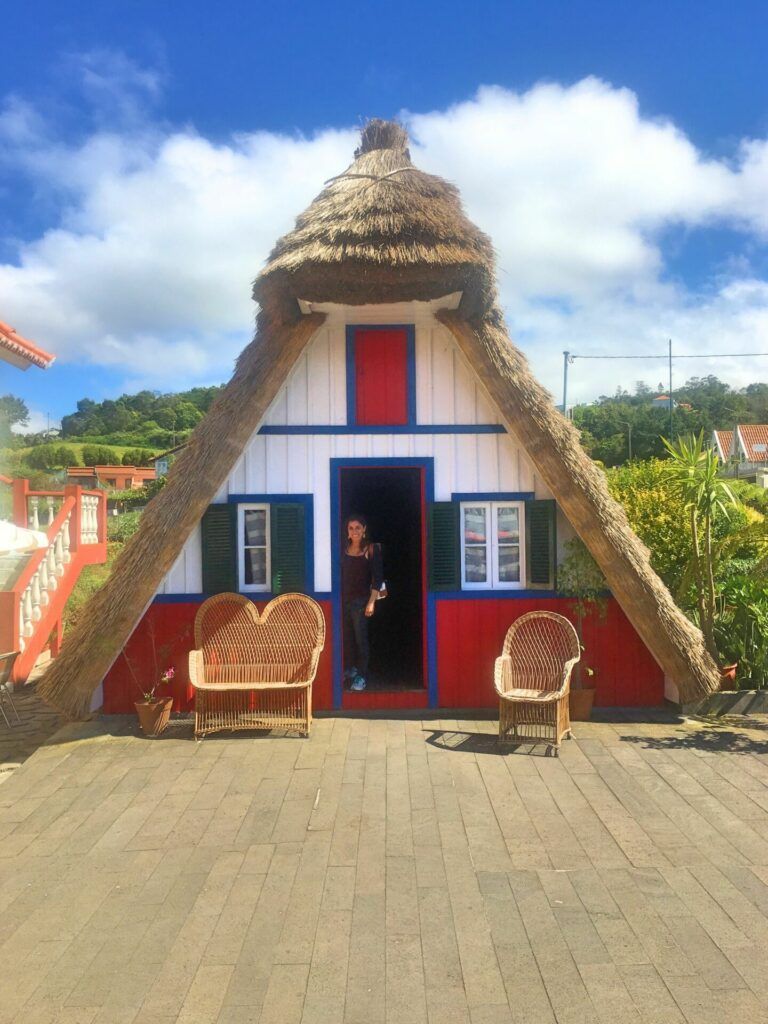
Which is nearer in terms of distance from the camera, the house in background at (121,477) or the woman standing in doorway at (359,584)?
the woman standing in doorway at (359,584)

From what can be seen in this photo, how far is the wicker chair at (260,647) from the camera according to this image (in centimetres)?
678

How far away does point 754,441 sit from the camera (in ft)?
168

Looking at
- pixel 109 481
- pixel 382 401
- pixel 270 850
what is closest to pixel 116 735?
pixel 270 850

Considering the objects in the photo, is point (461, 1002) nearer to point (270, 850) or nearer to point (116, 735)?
→ point (270, 850)

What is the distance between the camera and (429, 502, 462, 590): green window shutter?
719cm

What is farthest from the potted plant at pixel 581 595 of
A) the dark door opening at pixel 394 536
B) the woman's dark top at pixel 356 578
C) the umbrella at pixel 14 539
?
the umbrella at pixel 14 539

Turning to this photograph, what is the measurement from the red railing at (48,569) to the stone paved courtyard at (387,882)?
117 inches

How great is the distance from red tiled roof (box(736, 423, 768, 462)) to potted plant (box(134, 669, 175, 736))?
50.7 meters

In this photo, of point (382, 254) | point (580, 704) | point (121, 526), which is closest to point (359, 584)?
point (580, 704)

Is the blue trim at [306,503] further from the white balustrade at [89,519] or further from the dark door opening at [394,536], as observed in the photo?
the white balustrade at [89,519]

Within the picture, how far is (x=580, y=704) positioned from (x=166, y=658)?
158 inches

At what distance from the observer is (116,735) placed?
6691mm

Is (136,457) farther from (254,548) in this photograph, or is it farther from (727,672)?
(727,672)

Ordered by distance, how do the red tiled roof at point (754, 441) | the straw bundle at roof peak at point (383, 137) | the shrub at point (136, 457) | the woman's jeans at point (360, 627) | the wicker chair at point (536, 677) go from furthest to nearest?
the red tiled roof at point (754, 441) → the shrub at point (136, 457) → the straw bundle at roof peak at point (383, 137) → the woman's jeans at point (360, 627) → the wicker chair at point (536, 677)
